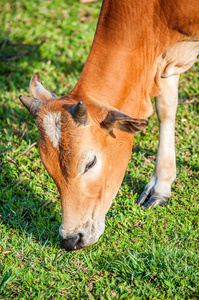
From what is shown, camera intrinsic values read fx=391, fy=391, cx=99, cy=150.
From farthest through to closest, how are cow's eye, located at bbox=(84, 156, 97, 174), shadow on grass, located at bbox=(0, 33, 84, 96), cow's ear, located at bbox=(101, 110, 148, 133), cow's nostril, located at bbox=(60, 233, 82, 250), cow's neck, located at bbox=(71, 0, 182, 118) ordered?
shadow on grass, located at bbox=(0, 33, 84, 96), cow's neck, located at bbox=(71, 0, 182, 118), cow's nostril, located at bbox=(60, 233, 82, 250), cow's eye, located at bbox=(84, 156, 97, 174), cow's ear, located at bbox=(101, 110, 148, 133)

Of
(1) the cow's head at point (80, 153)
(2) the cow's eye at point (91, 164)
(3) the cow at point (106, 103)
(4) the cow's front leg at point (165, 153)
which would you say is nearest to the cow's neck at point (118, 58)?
(3) the cow at point (106, 103)

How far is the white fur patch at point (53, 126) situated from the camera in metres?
3.03

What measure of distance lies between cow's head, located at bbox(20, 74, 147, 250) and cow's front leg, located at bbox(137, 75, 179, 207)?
1.00 m

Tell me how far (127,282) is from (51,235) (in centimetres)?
93

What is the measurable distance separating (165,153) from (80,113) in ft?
5.56

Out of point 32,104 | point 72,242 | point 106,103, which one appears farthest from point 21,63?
point 72,242

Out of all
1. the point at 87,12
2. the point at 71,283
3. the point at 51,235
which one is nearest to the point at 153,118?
the point at 51,235

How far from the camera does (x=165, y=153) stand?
4312mm

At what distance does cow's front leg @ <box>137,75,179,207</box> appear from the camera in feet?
13.8

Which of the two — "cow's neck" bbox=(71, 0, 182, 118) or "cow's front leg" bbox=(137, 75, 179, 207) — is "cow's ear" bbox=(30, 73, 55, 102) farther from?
"cow's front leg" bbox=(137, 75, 179, 207)

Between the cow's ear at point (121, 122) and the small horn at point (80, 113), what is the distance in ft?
0.61

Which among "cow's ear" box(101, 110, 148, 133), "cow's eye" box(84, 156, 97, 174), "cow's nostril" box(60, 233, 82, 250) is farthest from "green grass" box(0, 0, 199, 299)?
"cow's ear" box(101, 110, 148, 133)

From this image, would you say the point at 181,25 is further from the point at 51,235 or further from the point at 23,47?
the point at 23,47

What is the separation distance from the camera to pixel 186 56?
3.94 meters
